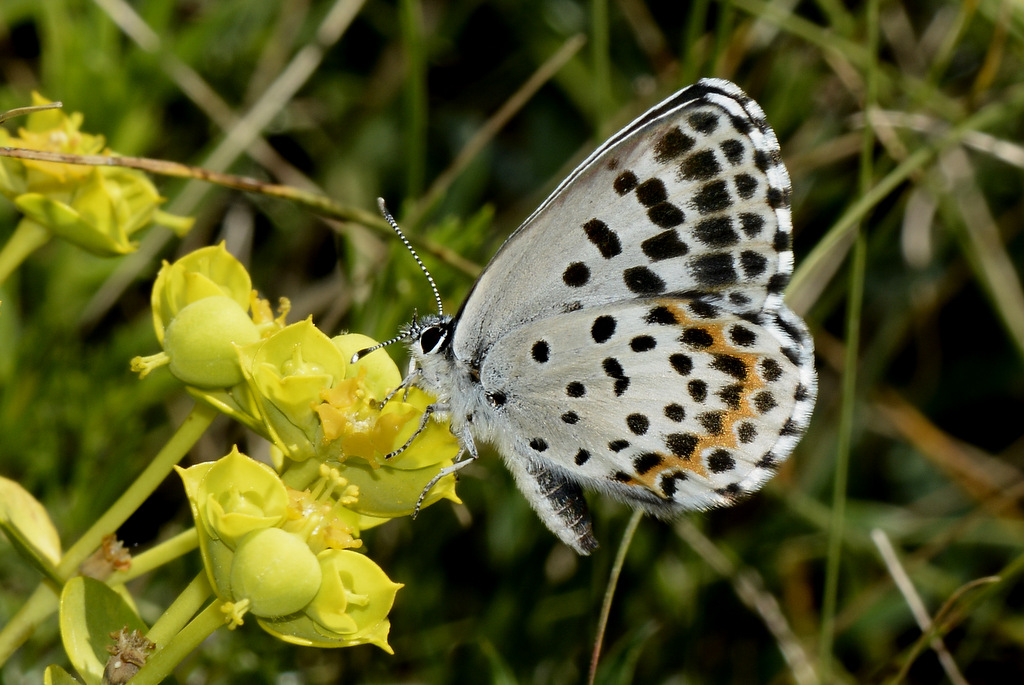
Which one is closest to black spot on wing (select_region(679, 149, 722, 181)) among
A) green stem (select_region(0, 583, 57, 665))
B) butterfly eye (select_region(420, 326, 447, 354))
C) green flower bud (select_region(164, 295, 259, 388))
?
butterfly eye (select_region(420, 326, 447, 354))

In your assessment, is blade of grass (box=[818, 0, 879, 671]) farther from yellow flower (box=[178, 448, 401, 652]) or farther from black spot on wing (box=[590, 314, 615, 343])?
yellow flower (box=[178, 448, 401, 652])

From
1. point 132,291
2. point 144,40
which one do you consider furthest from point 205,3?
point 132,291

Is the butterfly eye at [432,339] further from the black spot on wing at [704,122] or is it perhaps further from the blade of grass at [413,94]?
the black spot on wing at [704,122]

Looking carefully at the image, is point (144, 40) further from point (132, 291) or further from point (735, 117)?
point (735, 117)

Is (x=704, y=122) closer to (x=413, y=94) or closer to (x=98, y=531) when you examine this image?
(x=413, y=94)

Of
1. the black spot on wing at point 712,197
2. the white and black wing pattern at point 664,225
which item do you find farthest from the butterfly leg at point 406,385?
the black spot on wing at point 712,197
